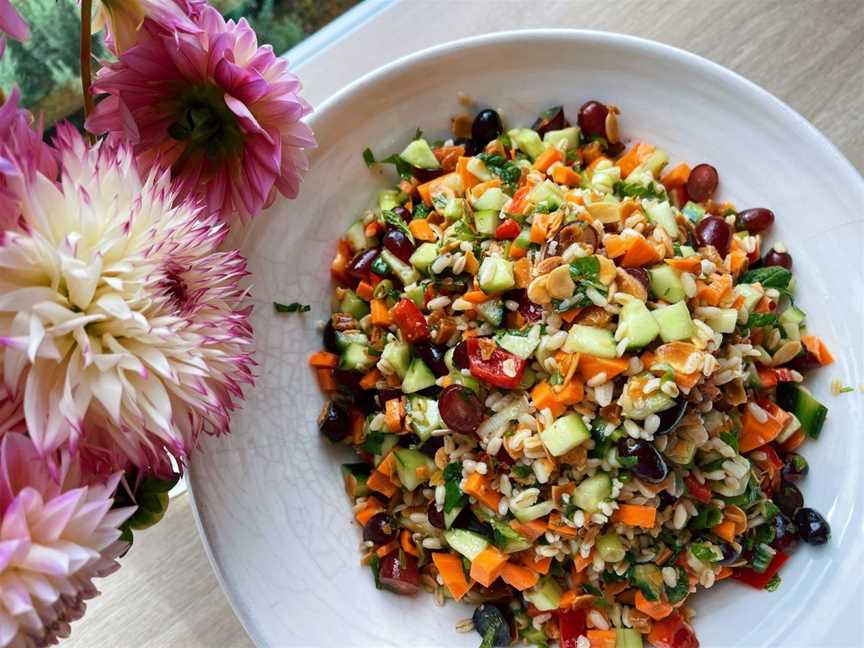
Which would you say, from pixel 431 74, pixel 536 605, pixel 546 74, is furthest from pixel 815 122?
pixel 536 605

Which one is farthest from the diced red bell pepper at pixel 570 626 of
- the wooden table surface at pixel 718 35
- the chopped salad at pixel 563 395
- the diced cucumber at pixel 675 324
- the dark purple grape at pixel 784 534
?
the wooden table surface at pixel 718 35

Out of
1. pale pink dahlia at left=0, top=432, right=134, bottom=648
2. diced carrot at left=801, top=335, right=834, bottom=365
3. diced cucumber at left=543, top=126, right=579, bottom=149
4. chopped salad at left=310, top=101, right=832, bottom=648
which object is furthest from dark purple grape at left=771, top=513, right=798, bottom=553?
pale pink dahlia at left=0, top=432, right=134, bottom=648

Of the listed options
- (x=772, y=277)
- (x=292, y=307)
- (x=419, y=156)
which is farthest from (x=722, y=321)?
(x=292, y=307)

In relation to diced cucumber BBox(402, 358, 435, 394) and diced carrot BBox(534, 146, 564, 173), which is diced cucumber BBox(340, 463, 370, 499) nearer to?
diced cucumber BBox(402, 358, 435, 394)

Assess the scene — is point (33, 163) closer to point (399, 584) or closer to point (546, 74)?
point (399, 584)

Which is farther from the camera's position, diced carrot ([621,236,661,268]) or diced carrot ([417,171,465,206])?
diced carrot ([417,171,465,206])

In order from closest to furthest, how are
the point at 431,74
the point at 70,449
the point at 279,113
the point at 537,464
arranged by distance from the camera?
the point at 70,449
the point at 279,113
the point at 537,464
the point at 431,74
